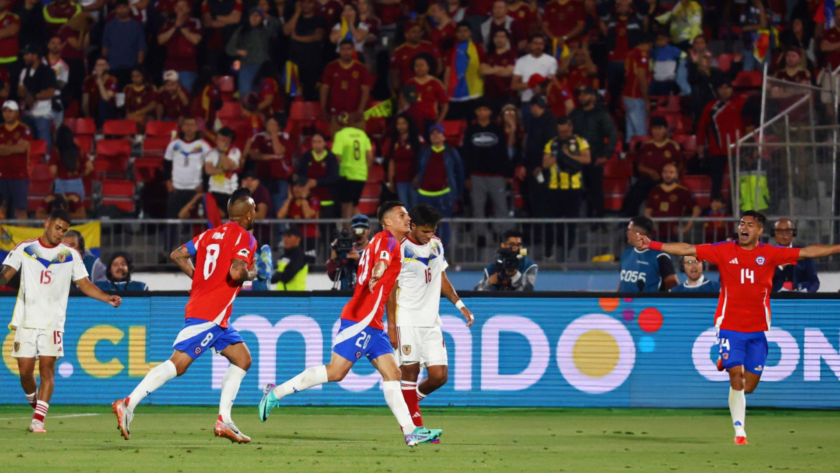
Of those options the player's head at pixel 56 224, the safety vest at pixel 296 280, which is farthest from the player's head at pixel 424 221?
the safety vest at pixel 296 280

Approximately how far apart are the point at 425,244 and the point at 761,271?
3171mm

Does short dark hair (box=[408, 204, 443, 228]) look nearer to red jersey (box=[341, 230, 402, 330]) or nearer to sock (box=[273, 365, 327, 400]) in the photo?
red jersey (box=[341, 230, 402, 330])

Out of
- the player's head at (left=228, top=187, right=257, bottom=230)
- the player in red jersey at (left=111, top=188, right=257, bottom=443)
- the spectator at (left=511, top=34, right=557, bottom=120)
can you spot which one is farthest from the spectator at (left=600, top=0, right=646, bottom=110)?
the player in red jersey at (left=111, top=188, right=257, bottom=443)

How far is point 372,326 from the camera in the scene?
10.4 metres

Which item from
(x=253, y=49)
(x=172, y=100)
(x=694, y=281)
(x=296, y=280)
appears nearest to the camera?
(x=694, y=281)

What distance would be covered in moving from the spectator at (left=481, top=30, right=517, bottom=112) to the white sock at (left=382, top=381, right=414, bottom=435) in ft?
38.0

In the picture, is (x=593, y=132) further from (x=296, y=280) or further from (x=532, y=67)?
(x=296, y=280)

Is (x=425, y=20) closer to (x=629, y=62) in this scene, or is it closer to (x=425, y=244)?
(x=629, y=62)

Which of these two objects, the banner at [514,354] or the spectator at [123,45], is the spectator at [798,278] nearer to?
the banner at [514,354]

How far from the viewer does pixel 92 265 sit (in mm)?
16766

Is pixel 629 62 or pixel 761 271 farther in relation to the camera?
pixel 629 62

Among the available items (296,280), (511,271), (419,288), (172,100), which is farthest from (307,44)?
(419,288)

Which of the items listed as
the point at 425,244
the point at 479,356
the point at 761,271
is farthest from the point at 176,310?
the point at 761,271

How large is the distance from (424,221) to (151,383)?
108 inches
